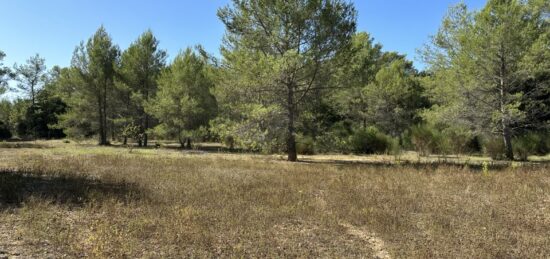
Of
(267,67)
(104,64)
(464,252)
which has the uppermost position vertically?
(104,64)

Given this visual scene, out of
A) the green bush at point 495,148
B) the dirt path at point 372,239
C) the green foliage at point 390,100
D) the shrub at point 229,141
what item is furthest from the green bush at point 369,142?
the dirt path at point 372,239

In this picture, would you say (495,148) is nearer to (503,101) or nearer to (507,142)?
(507,142)

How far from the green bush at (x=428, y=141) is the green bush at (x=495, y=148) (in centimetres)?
263

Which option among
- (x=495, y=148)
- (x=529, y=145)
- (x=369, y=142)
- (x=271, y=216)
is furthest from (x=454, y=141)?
(x=271, y=216)

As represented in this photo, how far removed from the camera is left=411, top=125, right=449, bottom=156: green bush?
24.0 meters

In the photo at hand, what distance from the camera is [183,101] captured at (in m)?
29.0

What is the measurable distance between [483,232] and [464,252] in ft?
3.86

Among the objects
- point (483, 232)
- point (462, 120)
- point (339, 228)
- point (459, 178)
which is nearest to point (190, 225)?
point (339, 228)

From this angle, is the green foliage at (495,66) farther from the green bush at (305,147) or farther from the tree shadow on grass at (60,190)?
the tree shadow on grass at (60,190)

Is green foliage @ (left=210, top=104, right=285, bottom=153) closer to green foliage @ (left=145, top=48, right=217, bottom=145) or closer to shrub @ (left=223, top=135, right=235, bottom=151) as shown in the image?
shrub @ (left=223, top=135, right=235, bottom=151)

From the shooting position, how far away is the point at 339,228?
6273mm

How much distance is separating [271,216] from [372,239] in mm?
1919

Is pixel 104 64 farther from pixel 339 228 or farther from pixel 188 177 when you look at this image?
pixel 339 228

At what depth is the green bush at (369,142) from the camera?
2519 centimetres
